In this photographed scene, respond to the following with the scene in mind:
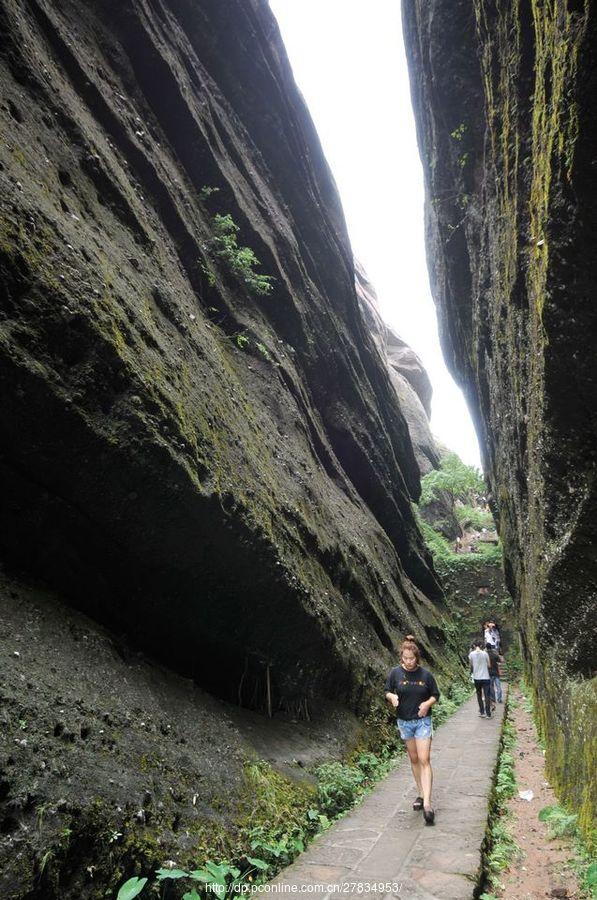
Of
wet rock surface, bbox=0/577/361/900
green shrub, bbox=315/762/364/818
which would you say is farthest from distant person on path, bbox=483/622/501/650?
wet rock surface, bbox=0/577/361/900

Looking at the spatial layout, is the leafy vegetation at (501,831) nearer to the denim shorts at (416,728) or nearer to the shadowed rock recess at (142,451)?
the denim shorts at (416,728)

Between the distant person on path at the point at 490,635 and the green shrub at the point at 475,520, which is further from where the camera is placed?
the green shrub at the point at 475,520

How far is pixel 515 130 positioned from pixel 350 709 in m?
7.92

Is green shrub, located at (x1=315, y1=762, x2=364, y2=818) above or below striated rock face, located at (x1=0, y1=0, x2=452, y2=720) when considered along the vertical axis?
below

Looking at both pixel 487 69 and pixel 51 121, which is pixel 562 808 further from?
pixel 487 69

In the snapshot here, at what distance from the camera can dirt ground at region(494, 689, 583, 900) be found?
3877 millimetres

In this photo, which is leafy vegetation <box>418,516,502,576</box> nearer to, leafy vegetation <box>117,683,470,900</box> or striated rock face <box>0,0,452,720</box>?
striated rock face <box>0,0,452,720</box>

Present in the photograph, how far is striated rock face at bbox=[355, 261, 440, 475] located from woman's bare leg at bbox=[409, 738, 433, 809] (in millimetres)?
33538

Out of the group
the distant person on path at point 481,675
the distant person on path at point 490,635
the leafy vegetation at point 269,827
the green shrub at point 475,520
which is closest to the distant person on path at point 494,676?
the distant person on path at point 481,675

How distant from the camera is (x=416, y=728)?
5.39 meters

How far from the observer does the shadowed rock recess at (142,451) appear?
12.8 ft

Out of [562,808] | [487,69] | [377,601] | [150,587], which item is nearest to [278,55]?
[487,69]

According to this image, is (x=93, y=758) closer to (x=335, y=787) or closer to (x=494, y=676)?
(x=335, y=787)

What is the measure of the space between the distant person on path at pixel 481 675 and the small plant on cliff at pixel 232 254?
852cm
